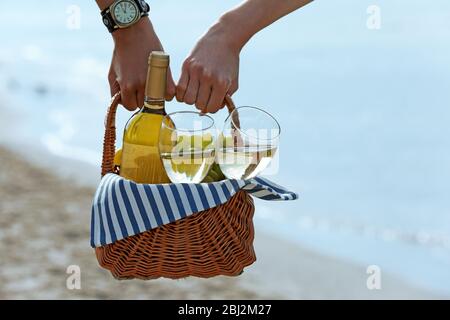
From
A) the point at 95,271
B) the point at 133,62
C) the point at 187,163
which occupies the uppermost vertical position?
the point at 133,62

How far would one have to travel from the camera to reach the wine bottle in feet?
4.96

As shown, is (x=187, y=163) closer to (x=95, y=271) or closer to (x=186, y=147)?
(x=186, y=147)

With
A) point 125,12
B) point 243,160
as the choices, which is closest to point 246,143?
point 243,160

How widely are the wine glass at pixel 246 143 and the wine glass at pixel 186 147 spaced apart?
26 mm

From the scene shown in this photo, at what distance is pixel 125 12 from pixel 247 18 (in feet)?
0.83

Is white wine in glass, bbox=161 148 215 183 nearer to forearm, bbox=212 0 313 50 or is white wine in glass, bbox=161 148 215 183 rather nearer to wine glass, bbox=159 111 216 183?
wine glass, bbox=159 111 216 183

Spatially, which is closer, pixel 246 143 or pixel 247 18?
pixel 246 143

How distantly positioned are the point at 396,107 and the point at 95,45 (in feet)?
14.0

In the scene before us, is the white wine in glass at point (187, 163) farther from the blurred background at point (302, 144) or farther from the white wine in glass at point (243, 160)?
the blurred background at point (302, 144)

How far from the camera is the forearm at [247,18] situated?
5.32 feet

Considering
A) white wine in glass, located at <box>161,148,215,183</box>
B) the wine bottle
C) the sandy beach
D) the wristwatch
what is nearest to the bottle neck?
the wine bottle

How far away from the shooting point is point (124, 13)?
1.68m

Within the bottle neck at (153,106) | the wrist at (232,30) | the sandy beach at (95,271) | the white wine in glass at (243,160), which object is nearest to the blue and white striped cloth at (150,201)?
the white wine in glass at (243,160)

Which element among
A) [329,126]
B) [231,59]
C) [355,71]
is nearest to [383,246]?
[329,126]
